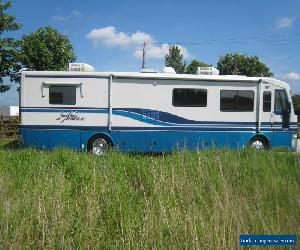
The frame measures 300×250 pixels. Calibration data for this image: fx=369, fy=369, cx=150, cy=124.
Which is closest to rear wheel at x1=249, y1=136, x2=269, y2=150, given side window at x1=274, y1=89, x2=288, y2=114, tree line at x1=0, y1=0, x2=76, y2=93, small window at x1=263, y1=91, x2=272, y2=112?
small window at x1=263, y1=91, x2=272, y2=112

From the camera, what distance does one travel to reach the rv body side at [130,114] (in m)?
12.9

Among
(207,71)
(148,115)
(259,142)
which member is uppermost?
(207,71)

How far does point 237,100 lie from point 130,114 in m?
3.99

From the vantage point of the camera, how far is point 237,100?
13.6 metres

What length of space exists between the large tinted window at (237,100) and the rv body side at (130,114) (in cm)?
12

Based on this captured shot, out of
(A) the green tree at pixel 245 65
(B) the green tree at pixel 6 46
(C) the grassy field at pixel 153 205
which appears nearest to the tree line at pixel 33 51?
(B) the green tree at pixel 6 46

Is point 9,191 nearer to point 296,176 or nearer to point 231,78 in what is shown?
point 296,176

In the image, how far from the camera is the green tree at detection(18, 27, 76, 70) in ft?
75.6

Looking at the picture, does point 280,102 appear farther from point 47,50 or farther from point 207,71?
point 47,50

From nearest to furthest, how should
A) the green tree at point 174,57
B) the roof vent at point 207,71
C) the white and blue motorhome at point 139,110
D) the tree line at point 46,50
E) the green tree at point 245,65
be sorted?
1. the white and blue motorhome at point 139,110
2. the roof vent at point 207,71
3. the tree line at point 46,50
4. the green tree at point 245,65
5. the green tree at point 174,57

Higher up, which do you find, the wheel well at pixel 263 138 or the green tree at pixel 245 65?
the green tree at pixel 245 65

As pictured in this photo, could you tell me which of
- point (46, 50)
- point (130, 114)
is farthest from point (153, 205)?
point (46, 50)

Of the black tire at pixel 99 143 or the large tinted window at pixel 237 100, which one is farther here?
the large tinted window at pixel 237 100

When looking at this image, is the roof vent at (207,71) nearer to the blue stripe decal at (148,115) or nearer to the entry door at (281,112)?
the blue stripe decal at (148,115)
